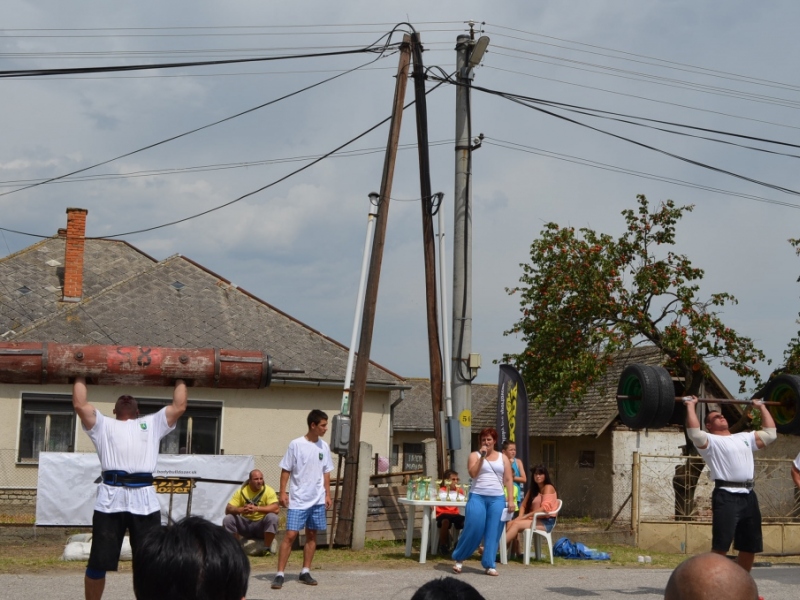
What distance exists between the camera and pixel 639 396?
33.6 ft

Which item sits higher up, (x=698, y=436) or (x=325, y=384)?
(x=325, y=384)

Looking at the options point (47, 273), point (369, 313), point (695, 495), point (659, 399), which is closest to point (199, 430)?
point (47, 273)

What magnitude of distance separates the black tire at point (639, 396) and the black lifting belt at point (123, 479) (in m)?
4.93

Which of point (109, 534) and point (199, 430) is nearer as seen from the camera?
point (109, 534)

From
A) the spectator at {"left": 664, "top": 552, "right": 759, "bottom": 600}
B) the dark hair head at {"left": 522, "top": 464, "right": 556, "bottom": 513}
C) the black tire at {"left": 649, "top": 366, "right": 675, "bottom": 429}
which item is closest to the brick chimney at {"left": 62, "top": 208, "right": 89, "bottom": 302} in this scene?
the dark hair head at {"left": 522, "top": 464, "right": 556, "bottom": 513}

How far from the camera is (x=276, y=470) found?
18.8m

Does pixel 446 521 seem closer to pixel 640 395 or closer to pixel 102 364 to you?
pixel 640 395

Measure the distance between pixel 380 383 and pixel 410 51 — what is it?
360 inches

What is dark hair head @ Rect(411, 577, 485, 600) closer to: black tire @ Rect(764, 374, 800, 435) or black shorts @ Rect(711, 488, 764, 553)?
black shorts @ Rect(711, 488, 764, 553)

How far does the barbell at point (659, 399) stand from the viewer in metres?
9.96

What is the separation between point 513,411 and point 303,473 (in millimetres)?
5338

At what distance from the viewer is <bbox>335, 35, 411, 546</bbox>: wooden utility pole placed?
14203 millimetres

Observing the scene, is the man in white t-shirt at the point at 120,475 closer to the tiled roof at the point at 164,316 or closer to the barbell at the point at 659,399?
the barbell at the point at 659,399

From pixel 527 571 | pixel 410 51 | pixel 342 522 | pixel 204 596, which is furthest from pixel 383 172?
pixel 204 596
